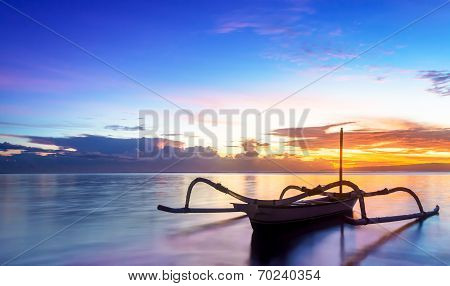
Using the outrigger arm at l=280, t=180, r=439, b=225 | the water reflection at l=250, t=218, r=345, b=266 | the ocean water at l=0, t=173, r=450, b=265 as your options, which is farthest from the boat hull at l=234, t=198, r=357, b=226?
the outrigger arm at l=280, t=180, r=439, b=225

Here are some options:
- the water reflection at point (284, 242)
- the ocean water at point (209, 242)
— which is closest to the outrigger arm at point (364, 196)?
the ocean water at point (209, 242)

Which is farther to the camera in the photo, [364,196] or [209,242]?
[364,196]

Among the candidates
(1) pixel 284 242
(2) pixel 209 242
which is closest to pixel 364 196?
(1) pixel 284 242

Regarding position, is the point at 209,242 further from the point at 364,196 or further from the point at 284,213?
the point at 364,196

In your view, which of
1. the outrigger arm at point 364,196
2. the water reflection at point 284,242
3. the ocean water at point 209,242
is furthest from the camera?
the outrigger arm at point 364,196

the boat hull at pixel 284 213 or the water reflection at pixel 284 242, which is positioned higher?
the boat hull at pixel 284 213

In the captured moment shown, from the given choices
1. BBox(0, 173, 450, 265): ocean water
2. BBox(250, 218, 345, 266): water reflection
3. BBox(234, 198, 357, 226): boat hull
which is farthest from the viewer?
BBox(234, 198, 357, 226): boat hull

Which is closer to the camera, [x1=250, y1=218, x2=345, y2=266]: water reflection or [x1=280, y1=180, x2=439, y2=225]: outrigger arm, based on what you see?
[x1=250, y1=218, x2=345, y2=266]: water reflection

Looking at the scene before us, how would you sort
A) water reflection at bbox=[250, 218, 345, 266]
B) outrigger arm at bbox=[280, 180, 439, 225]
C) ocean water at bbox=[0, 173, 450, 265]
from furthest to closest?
outrigger arm at bbox=[280, 180, 439, 225]
ocean water at bbox=[0, 173, 450, 265]
water reflection at bbox=[250, 218, 345, 266]

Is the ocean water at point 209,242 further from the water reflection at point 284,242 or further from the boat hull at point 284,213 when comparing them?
the boat hull at point 284,213

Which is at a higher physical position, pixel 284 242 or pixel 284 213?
pixel 284 213

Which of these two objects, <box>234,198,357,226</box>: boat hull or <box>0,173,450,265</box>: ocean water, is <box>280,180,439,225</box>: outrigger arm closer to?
<box>0,173,450,265</box>: ocean water

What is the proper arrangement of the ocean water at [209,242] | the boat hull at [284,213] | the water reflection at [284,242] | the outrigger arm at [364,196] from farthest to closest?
the outrigger arm at [364,196] → the boat hull at [284,213] → the ocean water at [209,242] → the water reflection at [284,242]
